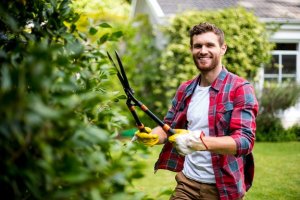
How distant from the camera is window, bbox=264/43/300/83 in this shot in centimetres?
1194

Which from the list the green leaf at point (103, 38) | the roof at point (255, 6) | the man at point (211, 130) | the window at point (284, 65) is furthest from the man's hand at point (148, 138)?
the window at point (284, 65)

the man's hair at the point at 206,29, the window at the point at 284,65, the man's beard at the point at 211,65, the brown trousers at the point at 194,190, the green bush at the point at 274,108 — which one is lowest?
the green bush at the point at 274,108

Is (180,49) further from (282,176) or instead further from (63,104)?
(63,104)

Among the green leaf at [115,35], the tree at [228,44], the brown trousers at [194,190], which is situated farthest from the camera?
the tree at [228,44]

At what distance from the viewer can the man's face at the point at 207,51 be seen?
347cm

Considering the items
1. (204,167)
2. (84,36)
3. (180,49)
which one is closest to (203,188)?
(204,167)

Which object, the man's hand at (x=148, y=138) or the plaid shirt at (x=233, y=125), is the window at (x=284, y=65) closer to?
the plaid shirt at (x=233, y=125)

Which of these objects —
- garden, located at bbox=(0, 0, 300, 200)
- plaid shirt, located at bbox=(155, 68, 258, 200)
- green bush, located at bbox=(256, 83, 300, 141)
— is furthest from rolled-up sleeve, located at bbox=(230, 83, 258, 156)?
green bush, located at bbox=(256, 83, 300, 141)

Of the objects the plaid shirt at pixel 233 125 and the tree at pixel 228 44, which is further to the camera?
the tree at pixel 228 44

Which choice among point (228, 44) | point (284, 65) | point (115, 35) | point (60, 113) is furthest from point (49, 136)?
point (284, 65)

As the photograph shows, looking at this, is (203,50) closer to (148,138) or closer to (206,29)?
(206,29)

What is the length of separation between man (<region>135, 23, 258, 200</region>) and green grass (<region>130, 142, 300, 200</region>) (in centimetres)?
181

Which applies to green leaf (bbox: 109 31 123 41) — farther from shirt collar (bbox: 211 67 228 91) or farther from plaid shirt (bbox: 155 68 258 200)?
shirt collar (bbox: 211 67 228 91)

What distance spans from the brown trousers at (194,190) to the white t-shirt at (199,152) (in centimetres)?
4
